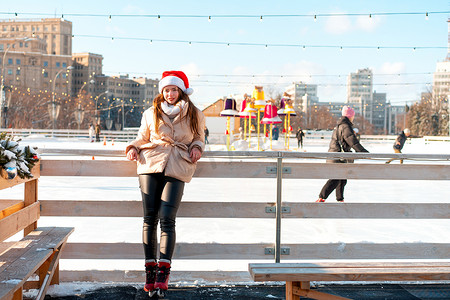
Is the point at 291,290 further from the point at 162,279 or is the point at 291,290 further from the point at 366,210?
the point at 366,210

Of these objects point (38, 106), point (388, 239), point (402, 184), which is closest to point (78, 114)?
point (38, 106)

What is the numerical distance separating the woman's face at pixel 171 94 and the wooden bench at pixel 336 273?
1.45 meters

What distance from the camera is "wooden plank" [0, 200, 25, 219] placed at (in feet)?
11.0

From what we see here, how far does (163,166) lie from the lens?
3705 millimetres

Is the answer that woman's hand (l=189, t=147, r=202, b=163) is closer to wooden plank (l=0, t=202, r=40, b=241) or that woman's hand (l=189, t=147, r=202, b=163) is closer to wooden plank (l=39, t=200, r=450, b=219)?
wooden plank (l=39, t=200, r=450, b=219)

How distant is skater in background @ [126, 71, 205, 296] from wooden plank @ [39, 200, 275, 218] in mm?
387

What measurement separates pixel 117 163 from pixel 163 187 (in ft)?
1.79

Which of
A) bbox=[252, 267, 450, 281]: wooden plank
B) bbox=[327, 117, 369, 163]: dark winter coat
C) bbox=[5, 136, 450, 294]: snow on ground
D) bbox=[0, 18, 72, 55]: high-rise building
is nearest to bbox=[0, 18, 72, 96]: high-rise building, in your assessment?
bbox=[0, 18, 72, 55]: high-rise building

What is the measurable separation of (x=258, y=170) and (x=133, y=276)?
1166 millimetres

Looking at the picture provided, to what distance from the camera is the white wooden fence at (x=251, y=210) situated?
13.5 ft

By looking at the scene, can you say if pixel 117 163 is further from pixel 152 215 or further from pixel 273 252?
pixel 273 252

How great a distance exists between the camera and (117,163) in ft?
13.7

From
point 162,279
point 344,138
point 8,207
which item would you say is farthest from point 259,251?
point 344,138

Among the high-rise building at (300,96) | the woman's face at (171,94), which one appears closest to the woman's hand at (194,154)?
the woman's face at (171,94)
